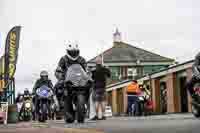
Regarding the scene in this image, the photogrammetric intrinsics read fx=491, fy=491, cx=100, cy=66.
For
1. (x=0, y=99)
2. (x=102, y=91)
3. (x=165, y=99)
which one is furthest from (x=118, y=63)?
(x=102, y=91)

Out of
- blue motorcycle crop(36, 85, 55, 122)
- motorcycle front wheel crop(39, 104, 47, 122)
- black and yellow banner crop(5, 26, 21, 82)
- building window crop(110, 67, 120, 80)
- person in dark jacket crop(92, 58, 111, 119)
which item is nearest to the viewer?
motorcycle front wheel crop(39, 104, 47, 122)

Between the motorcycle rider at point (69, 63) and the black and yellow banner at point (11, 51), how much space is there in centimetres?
956

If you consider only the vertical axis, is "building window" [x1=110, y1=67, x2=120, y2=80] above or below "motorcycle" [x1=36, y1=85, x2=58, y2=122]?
above

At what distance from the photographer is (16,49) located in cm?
2048

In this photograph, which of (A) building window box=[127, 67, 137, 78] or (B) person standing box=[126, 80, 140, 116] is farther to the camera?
(A) building window box=[127, 67, 137, 78]

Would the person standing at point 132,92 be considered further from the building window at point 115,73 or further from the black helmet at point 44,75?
the building window at point 115,73

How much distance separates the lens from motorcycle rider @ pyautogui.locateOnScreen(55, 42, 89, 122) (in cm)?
1040

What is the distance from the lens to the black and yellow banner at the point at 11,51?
19.8 meters

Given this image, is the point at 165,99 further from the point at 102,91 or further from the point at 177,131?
the point at 177,131

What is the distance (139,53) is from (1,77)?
193 ft

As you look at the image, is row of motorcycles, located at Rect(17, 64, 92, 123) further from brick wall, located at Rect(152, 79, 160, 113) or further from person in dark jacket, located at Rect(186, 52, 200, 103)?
brick wall, located at Rect(152, 79, 160, 113)

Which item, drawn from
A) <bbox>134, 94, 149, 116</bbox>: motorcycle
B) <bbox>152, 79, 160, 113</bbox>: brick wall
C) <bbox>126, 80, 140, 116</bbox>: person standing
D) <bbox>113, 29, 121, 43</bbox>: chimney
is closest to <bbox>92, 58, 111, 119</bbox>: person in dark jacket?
<bbox>126, 80, 140, 116</bbox>: person standing

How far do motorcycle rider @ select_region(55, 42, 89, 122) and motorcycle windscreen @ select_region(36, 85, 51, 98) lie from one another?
385 cm

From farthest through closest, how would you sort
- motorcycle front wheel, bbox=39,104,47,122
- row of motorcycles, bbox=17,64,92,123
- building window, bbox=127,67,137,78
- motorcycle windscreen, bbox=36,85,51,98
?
building window, bbox=127,67,137,78 < motorcycle windscreen, bbox=36,85,51,98 < motorcycle front wheel, bbox=39,104,47,122 < row of motorcycles, bbox=17,64,92,123
